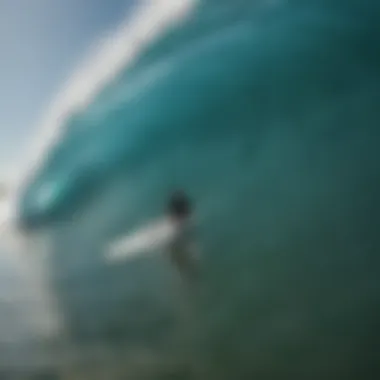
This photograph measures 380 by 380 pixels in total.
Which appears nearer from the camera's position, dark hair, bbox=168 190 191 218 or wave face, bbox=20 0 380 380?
wave face, bbox=20 0 380 380

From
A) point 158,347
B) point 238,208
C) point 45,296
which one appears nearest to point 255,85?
point 238,208

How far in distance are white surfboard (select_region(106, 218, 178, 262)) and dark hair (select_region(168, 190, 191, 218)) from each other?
0.09 feet

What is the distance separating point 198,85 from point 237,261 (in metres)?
0.56

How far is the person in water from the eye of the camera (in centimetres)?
190

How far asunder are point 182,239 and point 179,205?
3.8 inches

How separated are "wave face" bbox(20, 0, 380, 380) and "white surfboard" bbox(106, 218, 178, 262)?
27 millimetres

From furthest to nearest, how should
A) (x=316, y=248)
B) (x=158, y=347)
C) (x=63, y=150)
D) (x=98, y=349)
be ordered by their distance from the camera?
1. (x=63, y=150)
2. (x=98, y=349)
3. (x=158, y=347)
4. (x=316, y=248)

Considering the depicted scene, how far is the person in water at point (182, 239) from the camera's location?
190 centimetres

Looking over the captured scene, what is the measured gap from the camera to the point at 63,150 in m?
2.37

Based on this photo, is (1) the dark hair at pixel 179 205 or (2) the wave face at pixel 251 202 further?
(1) the dark hair at pixel 179 205

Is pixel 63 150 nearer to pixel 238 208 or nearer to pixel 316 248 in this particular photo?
pixel 238 208

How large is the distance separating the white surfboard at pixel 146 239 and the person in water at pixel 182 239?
2 cm

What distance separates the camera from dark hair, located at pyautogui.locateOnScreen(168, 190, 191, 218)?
76.0 inches

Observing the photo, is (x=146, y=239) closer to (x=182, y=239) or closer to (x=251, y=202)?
(x=182, y=239)
